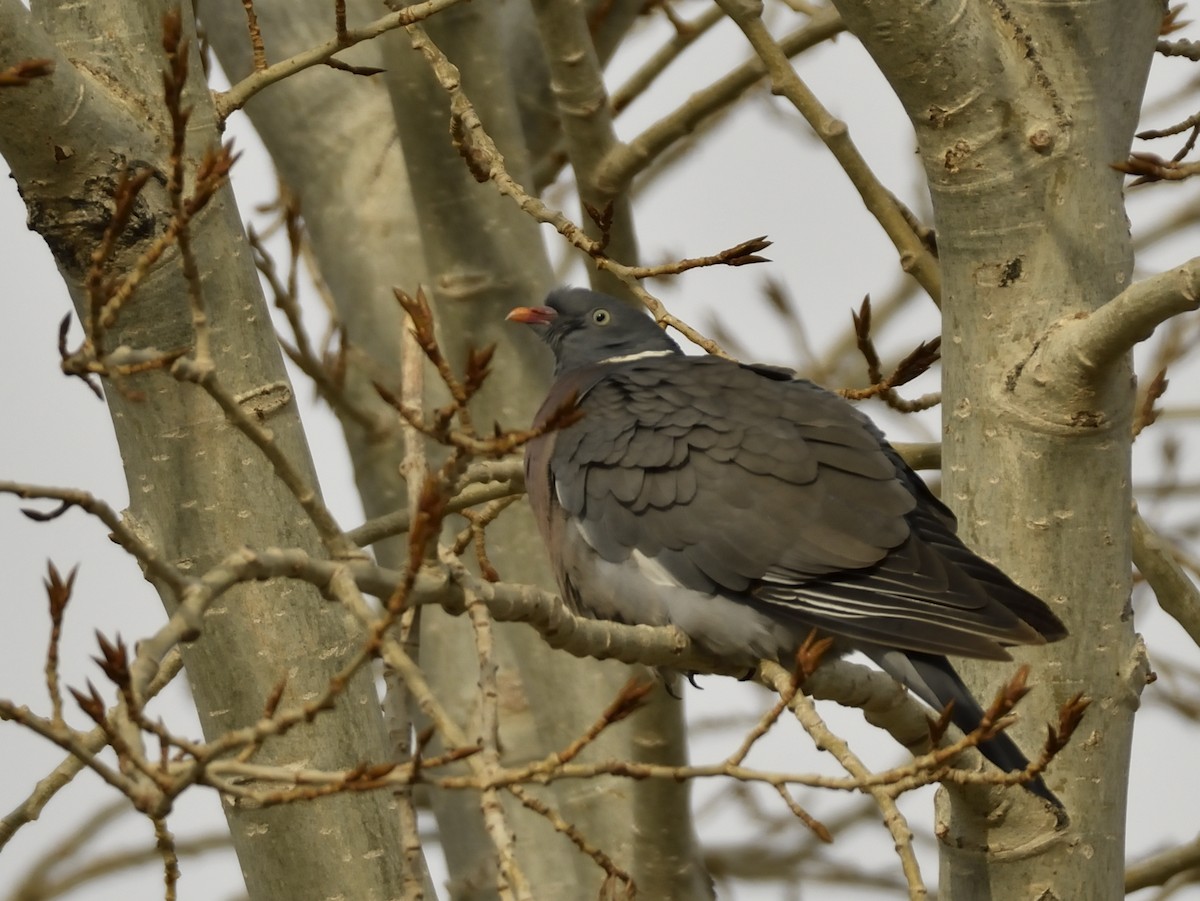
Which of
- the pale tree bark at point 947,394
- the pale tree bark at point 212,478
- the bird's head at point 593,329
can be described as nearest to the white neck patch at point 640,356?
the bird's head at point 593,329

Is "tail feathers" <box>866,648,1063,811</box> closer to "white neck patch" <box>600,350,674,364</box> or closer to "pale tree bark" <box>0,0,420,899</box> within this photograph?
"pale tree bark" <box>0,0,420,899</box>

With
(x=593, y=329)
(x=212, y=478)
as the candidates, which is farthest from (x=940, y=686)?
(x=593, y=329)

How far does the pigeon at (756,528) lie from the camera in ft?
9.88

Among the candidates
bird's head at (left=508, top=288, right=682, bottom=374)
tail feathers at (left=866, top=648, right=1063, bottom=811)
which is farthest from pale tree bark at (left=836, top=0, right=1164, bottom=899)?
bird's head at (left=508, top=288, right=682, bottom=374)

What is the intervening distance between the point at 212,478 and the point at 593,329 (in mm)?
1580

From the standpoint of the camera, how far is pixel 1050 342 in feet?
9.73

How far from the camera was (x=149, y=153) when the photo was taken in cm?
287

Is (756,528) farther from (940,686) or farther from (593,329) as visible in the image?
(593,329)

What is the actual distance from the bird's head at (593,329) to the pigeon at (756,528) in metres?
0.50

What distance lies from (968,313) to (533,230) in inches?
75.4

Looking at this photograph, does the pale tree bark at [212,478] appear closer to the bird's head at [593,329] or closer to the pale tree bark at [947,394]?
the pale tree bark at [947,394]

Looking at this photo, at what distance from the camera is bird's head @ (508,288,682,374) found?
4.24 m

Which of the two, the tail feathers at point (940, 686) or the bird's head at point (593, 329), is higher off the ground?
the bird's head at point (593, 329)

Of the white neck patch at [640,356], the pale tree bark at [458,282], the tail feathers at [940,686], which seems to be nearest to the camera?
the tail feathers at [940,686]
